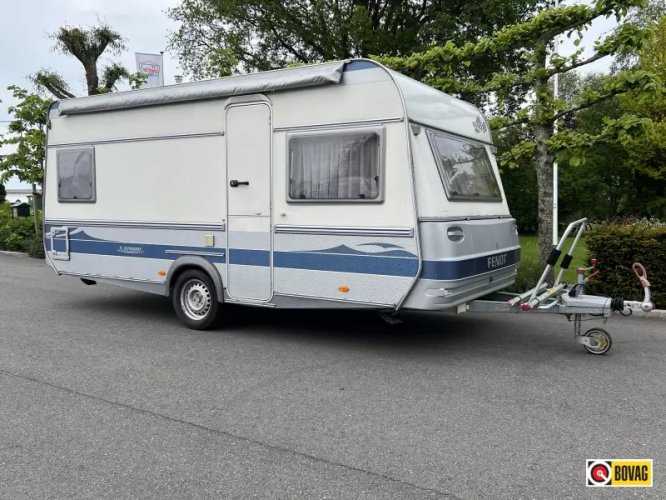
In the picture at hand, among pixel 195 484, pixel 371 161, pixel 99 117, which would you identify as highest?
pixel 99 117

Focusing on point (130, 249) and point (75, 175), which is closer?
point (130, 249)

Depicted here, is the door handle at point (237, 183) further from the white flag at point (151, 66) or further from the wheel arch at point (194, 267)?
the white flag at point (151, 66)

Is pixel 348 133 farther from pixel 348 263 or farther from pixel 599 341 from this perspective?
pixel 599 341

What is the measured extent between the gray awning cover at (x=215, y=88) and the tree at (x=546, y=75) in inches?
165

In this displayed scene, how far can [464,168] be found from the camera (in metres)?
6.37

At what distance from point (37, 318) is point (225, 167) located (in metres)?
3.38

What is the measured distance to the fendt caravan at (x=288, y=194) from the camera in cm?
564

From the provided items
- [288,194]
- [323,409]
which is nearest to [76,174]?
[288,194]

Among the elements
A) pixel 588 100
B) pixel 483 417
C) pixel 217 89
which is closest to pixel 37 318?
pixel 217 89

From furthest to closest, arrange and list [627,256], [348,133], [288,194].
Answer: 1. [627,256]
2. [288,194]
3. [348,133]

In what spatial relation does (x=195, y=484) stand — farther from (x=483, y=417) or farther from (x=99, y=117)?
(x=99, y=117)

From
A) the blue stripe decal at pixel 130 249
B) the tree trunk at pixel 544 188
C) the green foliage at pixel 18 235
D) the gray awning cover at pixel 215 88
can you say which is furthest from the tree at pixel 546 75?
the green foliage at pixel 18 235

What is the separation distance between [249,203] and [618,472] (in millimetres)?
4404

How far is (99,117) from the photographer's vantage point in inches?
307
